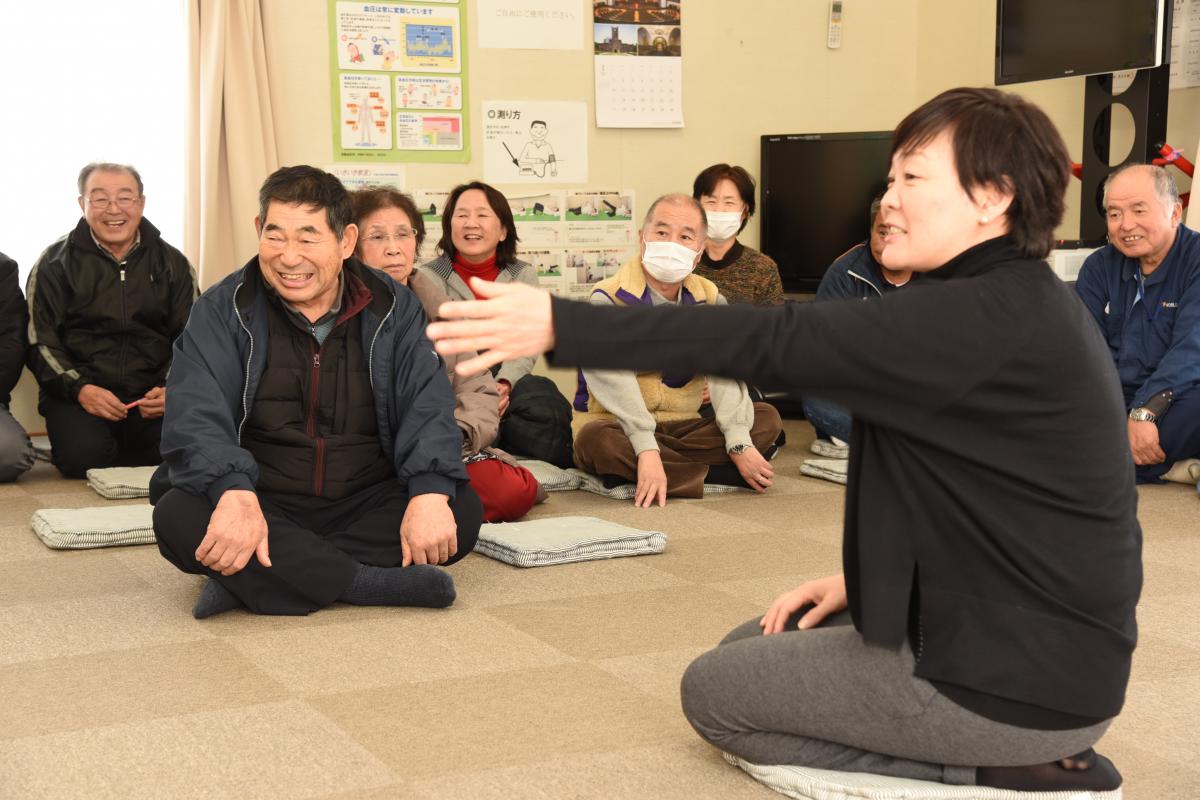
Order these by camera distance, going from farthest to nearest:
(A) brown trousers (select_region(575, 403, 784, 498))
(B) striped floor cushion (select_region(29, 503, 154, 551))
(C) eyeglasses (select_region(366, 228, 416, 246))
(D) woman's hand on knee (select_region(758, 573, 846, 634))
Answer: (A) brown trousers (select_region(575, 403, 784, 498)) → (C) eyeglasses (select_region(366, 228, 416, 246)) → (B) striped floor cushion (select_region(29, 503, 154, 551)) → (D) woman's hand on knee (select_region(758, 573, 846, 634))

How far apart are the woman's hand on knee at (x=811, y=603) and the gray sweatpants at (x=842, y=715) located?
3cm

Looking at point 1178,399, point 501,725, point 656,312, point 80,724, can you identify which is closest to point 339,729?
point 501,725

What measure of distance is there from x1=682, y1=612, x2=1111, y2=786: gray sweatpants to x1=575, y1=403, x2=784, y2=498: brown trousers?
2223 millimetres

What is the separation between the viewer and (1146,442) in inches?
162

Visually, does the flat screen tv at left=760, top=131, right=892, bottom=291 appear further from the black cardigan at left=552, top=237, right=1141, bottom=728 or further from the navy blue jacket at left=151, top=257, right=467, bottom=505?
the black cardigan at left=552, top=237, right=1141, bottom=728

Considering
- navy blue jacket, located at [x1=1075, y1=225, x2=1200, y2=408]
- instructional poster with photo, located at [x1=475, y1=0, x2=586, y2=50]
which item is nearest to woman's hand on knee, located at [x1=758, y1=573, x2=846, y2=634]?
navy blue jacket, located at [x1=1075, y1=225, x2=1200, y2=408]

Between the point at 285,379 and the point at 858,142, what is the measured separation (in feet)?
12.3

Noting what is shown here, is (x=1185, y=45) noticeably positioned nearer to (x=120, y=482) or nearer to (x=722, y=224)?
(x=722, y=224)

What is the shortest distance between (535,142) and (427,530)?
335cm

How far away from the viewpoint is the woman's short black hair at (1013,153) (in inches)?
58.3

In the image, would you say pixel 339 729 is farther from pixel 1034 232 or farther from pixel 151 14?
pixel 151 14

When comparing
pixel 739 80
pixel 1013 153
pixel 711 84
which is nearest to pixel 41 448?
pixel 711 84

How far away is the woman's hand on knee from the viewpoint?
1823mm

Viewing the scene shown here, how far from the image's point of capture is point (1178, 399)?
164 inches
